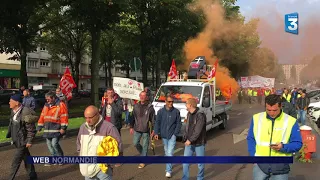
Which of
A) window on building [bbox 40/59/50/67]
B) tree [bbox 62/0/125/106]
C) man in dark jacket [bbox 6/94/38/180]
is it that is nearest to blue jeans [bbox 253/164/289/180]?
man in dark jacket [bbox 6/94/38/180]

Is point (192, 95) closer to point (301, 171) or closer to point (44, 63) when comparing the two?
point (301, 171)

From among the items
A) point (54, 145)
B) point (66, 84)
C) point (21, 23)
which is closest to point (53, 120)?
point (54, 145)

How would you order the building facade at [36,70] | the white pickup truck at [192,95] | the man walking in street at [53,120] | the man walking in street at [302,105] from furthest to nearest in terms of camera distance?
the building facade at [36,70]
the man walking in street at [302,105]
the white pickup truck at [192,95]
the man walking in street at [53,120]

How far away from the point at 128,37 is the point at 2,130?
21.4 meters

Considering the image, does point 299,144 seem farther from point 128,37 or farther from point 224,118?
point 128,37

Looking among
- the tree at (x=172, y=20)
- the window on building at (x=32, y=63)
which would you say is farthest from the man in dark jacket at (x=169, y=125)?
the window on building at (x=32, y=63)

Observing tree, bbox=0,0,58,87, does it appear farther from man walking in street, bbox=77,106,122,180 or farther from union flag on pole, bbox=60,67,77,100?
man walking in street, bbox=77,106,122,180

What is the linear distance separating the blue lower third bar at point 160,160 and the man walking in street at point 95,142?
14cm

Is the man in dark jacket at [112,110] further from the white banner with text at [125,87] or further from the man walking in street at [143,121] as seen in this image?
the white banner with text at [125,87]

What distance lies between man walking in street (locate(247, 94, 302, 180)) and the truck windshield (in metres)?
7.66

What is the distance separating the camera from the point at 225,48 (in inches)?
1639

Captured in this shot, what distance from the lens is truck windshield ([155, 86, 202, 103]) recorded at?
11.6 meters

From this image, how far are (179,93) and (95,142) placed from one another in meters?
7.99

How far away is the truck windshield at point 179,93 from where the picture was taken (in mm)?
11648
